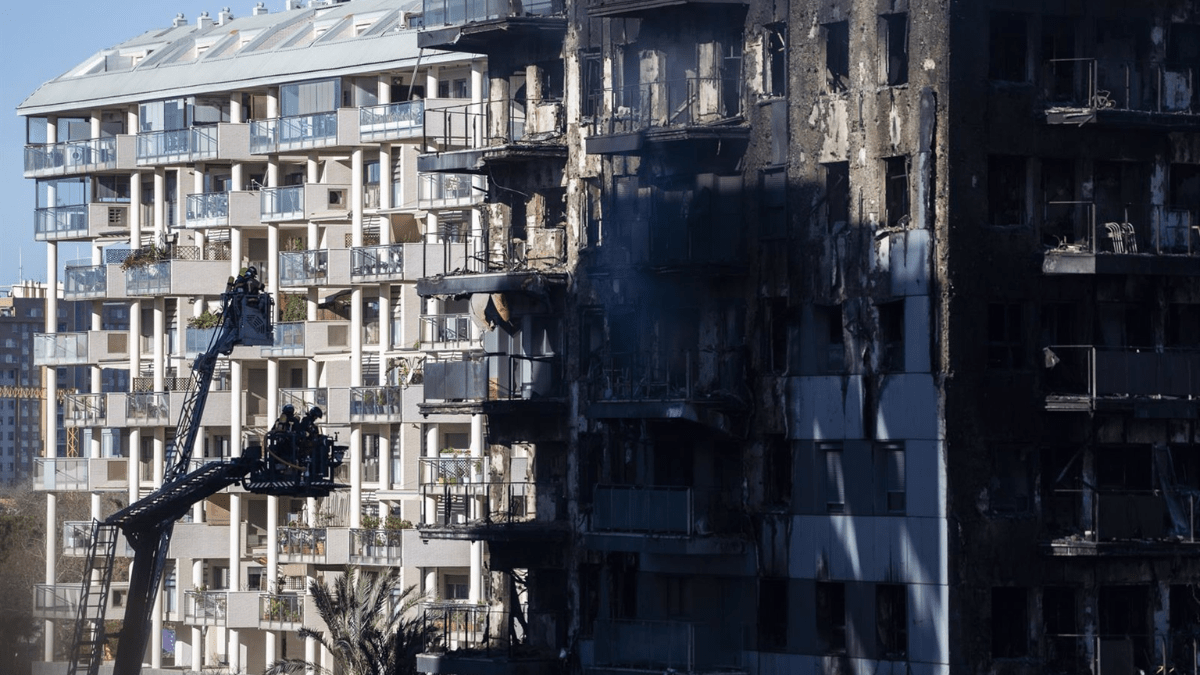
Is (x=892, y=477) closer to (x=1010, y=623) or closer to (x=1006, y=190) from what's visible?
(x=1010, y=623)

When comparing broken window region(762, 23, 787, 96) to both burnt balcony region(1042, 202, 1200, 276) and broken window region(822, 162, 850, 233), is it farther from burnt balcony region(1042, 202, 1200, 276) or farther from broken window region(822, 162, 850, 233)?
burnt balcony region(1042, 202, 1200, 276)

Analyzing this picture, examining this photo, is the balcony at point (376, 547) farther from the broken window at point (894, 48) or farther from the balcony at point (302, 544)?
the broken window at point (894, 48)

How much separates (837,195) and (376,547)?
40.9 metres

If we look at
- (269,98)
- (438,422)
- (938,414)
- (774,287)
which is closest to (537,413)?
(774,287)

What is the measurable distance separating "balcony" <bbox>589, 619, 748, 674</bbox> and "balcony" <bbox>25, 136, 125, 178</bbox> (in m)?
57.1

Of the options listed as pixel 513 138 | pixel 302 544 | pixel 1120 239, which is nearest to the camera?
pixel 1120 239

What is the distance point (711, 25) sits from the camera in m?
78.4

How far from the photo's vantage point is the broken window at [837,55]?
74938mm

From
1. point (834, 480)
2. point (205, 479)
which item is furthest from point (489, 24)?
point (834, 480)

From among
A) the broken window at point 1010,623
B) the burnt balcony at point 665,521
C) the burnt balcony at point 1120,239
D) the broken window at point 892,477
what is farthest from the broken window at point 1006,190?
the burnt balcony at point 665,521

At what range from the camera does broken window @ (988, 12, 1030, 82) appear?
73688 mm

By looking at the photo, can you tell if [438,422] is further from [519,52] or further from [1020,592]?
[1020,592]

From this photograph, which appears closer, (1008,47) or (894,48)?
(894,48)

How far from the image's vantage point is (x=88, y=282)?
424 ft
